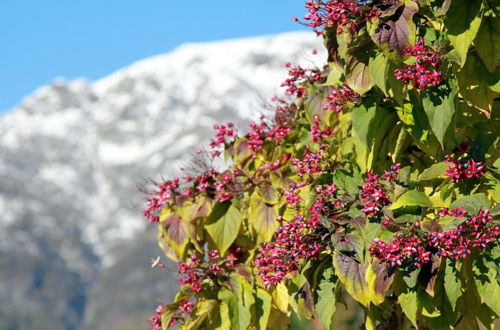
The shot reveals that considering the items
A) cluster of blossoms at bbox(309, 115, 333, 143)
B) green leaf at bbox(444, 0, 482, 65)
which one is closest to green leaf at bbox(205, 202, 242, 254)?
cluster of blossoms at bbox(309, 115, 333, 143)

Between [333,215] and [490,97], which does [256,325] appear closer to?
[333,215]

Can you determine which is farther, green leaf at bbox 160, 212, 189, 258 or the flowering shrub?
green leaf at bbox 160, 212, 189, 258

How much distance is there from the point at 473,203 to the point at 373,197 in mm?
637

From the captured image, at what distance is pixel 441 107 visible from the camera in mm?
4672

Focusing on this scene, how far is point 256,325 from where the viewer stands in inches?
267

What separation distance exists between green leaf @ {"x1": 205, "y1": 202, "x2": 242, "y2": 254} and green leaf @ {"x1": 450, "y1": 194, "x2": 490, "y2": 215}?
2827 mm

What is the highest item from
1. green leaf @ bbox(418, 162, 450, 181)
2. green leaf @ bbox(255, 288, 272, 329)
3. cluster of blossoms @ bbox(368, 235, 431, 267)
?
green leaf @ bbox(255, 288, 272, 329)

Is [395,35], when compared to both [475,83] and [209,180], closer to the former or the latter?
[475,83]

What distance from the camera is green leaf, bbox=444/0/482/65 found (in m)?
4.54

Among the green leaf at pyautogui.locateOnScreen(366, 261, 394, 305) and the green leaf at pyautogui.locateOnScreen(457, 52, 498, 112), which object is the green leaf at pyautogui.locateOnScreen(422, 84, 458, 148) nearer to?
the green leaf at pyautogui.locateOnScreen(457, 52, 498, 112)

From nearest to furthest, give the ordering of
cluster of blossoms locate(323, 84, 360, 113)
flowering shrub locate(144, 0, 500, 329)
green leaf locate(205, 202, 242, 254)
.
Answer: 1. flowering shrub locate(144, 0, 500, 329)
2. cluster of blossoms locate(323, 84, 360, 113)
3. green leaf locate(205, 202, 242, 254)

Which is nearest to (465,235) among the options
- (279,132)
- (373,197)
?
(373,197)

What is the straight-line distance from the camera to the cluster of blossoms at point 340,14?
191 inches

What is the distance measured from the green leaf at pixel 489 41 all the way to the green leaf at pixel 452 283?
1.20 meters
